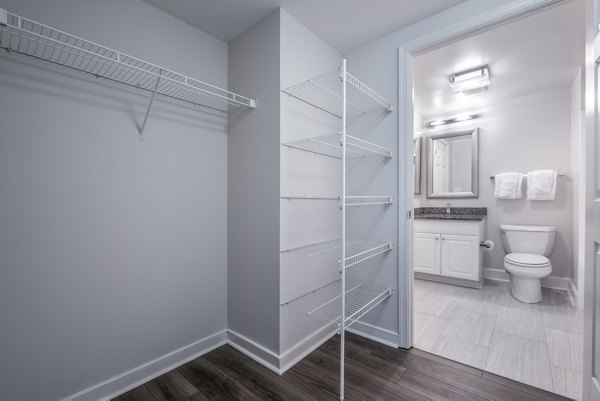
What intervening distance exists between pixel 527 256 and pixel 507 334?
1145 millimetres

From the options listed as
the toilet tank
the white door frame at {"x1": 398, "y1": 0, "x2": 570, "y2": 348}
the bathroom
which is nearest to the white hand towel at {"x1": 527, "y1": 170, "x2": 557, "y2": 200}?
the bathroom

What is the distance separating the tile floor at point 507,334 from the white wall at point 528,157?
2.27 ft

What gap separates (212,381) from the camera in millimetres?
1521

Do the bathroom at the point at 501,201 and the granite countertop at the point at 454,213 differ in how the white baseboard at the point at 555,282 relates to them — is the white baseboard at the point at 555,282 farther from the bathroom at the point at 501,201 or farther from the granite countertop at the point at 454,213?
the granite countertop at the point at 454,213

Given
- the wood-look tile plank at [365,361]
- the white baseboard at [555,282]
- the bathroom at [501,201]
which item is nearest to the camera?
the wood-look tile plank at [365,361]

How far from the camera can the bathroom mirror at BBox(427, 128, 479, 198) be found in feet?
11.3

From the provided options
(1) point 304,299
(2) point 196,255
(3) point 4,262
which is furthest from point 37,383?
(1) point 304,299

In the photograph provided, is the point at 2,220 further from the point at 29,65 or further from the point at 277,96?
the point at 277,96

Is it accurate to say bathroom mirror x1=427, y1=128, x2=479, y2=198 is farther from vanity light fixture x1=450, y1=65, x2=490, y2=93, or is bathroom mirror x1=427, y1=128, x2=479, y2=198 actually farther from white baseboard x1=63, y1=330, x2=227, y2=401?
white baseboard x1=63, y1=330, x2=227, y2=401

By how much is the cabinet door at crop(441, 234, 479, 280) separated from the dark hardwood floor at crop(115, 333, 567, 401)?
5.36ft

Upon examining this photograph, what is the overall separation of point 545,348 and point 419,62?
2.43 m

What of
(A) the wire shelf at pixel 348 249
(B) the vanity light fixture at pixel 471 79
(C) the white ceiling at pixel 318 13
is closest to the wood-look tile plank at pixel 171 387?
(A) the wire shelf at pixel 348 249

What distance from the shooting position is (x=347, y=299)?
2082 millimetres

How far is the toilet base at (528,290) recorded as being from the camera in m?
2.58
